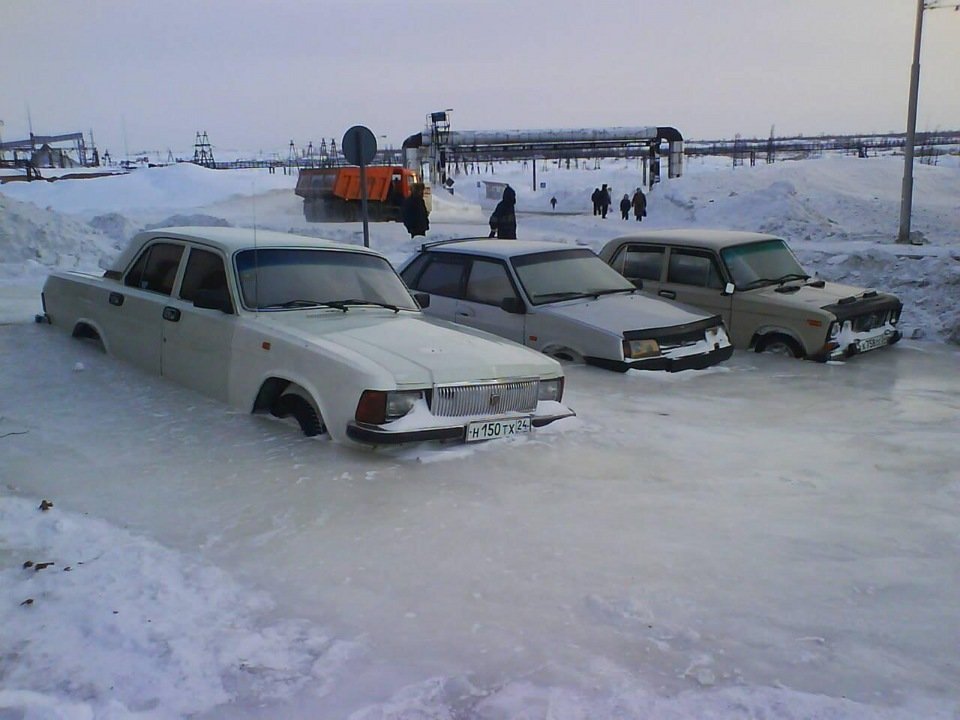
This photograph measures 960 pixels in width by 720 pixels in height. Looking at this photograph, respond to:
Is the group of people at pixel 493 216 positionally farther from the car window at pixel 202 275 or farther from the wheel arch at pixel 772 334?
the car window at pixel 202 275

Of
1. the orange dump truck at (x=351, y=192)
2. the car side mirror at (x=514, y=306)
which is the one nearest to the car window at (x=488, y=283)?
the car side mirror at (x=514, y=306)

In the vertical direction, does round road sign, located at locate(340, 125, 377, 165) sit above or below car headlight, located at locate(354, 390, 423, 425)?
above

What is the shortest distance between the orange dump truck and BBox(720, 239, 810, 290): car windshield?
20066 mm

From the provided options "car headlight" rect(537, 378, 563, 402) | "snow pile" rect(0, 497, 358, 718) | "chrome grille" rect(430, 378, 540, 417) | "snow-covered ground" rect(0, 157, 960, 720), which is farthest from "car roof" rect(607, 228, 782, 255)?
"snow pile" rect(0, 497, 358, 718)

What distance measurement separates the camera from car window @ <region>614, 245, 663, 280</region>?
10152mm

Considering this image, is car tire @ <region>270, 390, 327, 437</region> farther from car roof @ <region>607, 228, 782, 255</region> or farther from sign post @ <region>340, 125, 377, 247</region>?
car roof @ <region>607, 228, 782, 255</region>

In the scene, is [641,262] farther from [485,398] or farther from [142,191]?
[142,191]

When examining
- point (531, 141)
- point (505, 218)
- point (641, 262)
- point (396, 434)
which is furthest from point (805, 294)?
point (531, 141)

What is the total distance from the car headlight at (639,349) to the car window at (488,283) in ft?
4.40

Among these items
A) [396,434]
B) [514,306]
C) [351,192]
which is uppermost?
[351,192]

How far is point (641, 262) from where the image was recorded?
404 inches

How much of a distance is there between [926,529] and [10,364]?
24.0ft

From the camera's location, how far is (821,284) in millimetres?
9906

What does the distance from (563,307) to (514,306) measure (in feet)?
1.67
